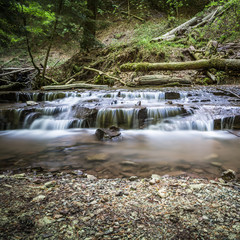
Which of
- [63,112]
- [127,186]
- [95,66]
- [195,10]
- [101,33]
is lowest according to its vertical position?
[127,186]

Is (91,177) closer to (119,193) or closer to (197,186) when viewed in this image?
(119,193)

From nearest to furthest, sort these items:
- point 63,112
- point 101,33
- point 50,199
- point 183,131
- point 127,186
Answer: point 50,199
point 127,186
point 183,131
point 63,112
point 101,33

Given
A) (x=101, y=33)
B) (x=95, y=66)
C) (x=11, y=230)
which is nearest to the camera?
(x=11, y=230)

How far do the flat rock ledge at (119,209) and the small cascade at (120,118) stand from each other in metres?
3.57

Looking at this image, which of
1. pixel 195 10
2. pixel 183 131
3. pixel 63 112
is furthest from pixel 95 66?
pixel 195 10

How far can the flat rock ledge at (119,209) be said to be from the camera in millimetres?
1417

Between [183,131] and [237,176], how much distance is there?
3.09 m

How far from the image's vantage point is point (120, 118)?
6.12m

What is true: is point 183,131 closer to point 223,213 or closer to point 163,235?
point 223,213

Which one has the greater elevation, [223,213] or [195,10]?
[195,10]

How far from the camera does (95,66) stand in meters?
13.5

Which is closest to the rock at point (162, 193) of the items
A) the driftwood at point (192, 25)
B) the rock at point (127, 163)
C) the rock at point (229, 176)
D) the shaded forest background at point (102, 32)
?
the rock at point (229, 176)

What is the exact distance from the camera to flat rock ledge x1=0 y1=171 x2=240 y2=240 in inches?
55.8

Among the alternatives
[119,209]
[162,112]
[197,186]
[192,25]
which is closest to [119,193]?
[119,209]
